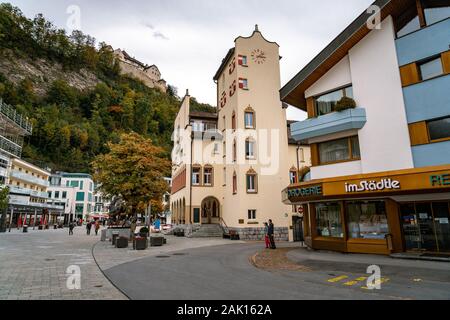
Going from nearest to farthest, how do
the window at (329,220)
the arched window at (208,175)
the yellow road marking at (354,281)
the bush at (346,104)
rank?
the yellow road marking at (354,281)
the bush at (346,104)
the window at (329,220)
the arched window at (208,175)

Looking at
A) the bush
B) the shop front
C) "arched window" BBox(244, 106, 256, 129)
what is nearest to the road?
the shop front

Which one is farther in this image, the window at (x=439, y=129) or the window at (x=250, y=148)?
the window at (x=250, y=148)

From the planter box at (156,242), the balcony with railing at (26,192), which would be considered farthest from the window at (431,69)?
the balcony with railing at (26,192)

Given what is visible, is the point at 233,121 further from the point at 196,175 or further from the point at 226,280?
the point at 226,280

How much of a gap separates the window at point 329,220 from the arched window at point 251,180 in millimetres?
12156

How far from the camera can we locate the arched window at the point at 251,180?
3014 cm

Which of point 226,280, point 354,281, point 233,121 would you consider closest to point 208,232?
point 233,121

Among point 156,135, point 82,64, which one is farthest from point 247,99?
point 82,64

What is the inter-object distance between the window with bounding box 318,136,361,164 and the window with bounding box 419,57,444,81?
4.53m

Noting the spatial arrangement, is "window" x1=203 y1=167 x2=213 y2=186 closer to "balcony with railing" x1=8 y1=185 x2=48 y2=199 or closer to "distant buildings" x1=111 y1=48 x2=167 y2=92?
"balcony with railing" x1=8 y1=185 x2=48 y2=199

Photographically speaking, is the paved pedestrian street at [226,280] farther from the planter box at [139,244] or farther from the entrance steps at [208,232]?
the entrance steps at [208,232]

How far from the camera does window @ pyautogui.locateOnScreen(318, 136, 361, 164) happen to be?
16.7m

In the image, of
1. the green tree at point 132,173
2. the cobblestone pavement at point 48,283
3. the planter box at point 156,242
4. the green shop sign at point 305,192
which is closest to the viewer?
the cobblestone pavement at point 48,283

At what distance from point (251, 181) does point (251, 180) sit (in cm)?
11
